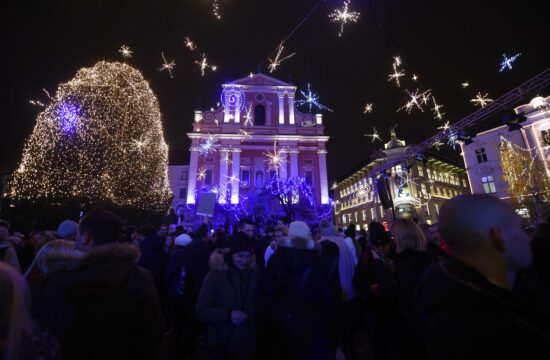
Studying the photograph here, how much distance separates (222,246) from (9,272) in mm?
2290

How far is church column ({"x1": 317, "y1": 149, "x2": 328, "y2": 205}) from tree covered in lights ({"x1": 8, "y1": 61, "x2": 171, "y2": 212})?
710 inches

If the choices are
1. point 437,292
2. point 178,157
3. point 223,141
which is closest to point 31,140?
point 223,141

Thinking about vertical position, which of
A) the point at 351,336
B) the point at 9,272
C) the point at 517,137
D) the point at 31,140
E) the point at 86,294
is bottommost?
the point at 351,336

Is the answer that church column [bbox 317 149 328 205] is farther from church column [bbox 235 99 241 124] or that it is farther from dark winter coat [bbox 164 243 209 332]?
dark winter coat [bbox 164 243 209 332]

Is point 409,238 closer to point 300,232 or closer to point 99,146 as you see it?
point 300,232

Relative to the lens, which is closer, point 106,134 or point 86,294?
point 86,294

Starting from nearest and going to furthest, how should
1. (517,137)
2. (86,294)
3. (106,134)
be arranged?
1. (86,294)
2. (106,134)
3. (517,137)

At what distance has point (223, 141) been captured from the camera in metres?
34.3

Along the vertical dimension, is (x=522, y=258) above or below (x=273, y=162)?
below

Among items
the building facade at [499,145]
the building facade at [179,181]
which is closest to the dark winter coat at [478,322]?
the building facade at [499,145]

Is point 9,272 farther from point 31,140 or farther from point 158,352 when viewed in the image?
point 31,140

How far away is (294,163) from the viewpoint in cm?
3456

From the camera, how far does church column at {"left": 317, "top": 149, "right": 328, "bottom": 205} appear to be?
109ft

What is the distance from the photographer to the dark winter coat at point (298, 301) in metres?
2.84
